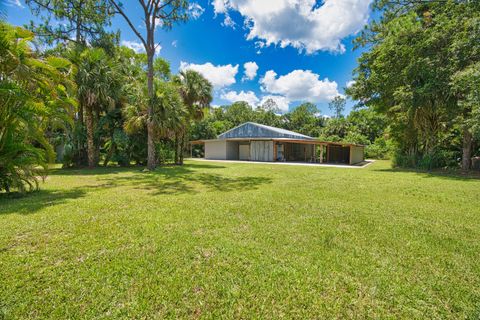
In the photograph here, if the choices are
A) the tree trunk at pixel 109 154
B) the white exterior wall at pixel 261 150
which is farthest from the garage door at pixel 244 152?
the tree trunk at pixel 109 154

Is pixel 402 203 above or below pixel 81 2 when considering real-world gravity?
below

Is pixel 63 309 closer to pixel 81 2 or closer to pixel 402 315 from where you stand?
pixel 402 315

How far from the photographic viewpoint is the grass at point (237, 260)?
2004 mm

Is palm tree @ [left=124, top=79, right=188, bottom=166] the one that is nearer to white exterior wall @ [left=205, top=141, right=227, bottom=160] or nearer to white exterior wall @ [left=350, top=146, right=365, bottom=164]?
white exterior wall @ [left=205, top=141, right=227, bottom=160]

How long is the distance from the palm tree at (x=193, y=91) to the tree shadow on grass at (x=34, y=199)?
9.47m

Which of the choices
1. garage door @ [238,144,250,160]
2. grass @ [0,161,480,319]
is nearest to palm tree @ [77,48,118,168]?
grass @ [0,161,480,319]

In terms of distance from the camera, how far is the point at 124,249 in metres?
2.97

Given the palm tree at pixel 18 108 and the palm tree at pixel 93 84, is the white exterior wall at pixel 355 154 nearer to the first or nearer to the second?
the palm tree at pixel 93 84

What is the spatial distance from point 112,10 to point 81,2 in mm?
3512

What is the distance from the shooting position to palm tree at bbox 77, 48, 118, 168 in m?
11.8

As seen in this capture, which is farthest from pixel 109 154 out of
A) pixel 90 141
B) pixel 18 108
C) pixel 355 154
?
pixel 355 154

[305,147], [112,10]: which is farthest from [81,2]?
[305,147]

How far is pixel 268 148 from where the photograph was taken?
73.2 feet

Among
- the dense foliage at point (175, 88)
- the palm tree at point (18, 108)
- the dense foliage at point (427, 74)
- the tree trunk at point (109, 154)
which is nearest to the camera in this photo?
the palm tree at point (18, 108)
